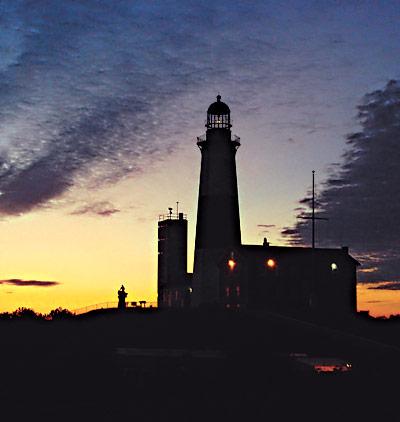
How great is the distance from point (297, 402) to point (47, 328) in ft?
118

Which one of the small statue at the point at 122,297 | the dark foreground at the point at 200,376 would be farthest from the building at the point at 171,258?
the dark foreground at the point at 200,376

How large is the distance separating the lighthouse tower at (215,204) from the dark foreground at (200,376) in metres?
16.5

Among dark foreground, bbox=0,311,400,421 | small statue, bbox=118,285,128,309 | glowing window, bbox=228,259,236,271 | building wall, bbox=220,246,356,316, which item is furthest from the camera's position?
small statue, bbox=118,285,128,309

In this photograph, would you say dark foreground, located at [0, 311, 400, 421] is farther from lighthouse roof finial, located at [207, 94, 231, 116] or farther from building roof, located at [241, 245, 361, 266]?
lighthouse roof finial, located at [207, 94, 231, 116]

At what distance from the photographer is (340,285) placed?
7994 cm

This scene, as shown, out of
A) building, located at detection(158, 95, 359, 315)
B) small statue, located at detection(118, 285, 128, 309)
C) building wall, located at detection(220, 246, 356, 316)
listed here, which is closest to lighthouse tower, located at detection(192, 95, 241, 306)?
building, located at detection(158, 95, 359, 315)

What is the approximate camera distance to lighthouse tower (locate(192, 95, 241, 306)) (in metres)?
79.8

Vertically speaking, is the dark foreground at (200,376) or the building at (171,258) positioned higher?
the building at (171,258)

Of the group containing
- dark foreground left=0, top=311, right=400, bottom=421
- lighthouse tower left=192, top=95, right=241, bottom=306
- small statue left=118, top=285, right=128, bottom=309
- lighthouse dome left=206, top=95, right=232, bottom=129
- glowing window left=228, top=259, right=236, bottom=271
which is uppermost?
lighthouse dome left=206, top=95, right=232, bottom=129

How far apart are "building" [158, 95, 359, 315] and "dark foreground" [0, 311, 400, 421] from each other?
12339mm

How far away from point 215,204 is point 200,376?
1461 inches

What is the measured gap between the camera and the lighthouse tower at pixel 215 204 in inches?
3142

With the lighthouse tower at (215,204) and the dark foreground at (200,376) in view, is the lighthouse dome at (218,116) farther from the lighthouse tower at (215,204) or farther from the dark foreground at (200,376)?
the dark foreground at (200,376)

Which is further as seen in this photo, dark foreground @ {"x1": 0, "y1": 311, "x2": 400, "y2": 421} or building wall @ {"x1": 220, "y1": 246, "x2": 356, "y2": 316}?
building wall @ {"x1": 220, "y1": 246, "x2": 356, "y2": 316}
